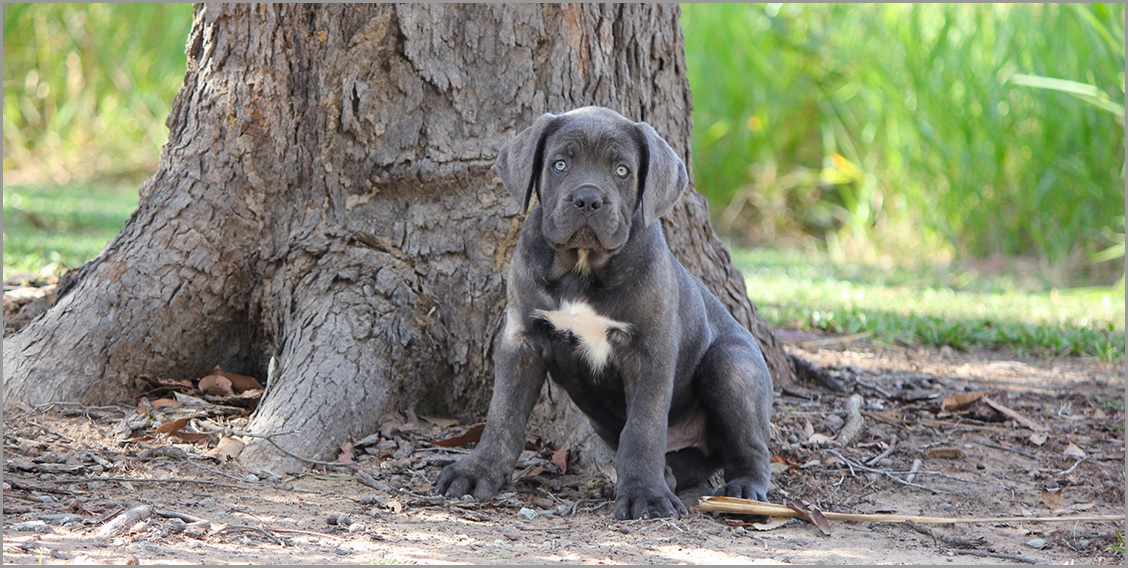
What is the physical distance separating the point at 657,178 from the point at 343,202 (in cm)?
161

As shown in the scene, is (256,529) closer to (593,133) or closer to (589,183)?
(589,183)

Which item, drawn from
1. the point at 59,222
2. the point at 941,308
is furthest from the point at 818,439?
the point at 59,222

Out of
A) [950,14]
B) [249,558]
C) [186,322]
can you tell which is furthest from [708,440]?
[950,14]

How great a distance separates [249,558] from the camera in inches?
127

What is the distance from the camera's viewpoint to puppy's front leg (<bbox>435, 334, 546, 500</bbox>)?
4203 mm

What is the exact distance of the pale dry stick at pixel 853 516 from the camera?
4.02 meters

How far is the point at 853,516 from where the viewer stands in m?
→ 4.09

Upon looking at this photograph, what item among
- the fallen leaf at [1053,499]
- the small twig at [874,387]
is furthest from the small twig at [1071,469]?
the small twig at [874,387]

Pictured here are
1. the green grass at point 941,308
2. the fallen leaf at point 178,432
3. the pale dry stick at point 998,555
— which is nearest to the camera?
the pale dry stick at point 998,555

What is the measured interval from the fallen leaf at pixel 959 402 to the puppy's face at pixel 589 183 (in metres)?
2.34

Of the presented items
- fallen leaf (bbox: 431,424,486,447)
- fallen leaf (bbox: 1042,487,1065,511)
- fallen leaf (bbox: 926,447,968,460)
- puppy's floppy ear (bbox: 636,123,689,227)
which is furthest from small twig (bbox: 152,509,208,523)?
fallen leaf (bbox: 1042,487,1065,511)

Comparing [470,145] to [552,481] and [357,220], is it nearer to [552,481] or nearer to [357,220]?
[357,220]

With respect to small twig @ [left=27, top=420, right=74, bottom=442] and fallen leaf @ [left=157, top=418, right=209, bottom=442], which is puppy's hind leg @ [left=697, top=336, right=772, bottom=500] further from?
small twig @ [left=27, top=420, right=74, bottom=442]

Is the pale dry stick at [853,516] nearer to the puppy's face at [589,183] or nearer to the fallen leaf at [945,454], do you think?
the fallen leaf at [945,454]
